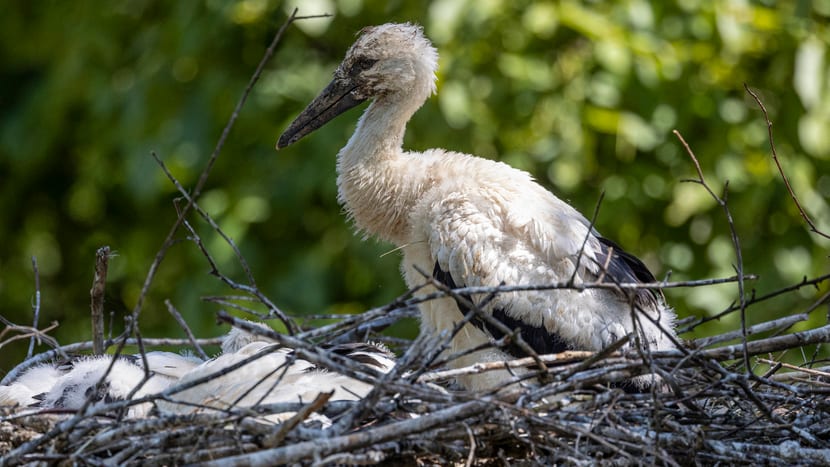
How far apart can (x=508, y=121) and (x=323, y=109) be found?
2.40 metres

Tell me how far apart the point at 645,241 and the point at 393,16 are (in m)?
2.27

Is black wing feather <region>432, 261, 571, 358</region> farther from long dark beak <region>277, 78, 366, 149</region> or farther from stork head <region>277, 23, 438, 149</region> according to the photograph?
long dark beak <region>277, 78, 366, 149</region>

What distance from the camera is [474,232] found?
4891mm

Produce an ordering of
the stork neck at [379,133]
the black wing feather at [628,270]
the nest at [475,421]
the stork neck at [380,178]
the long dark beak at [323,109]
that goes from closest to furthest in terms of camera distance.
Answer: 1. the nest at [475,421]
2. the black wing feather at [628,270]
3. the stork neck at [380,178]
4. the stork neck at [379,133]
5. the long dark beak at [323,109]

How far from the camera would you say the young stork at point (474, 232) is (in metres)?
4.81


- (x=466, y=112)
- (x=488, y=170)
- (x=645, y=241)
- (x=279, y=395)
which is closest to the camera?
(x=279, y=395)

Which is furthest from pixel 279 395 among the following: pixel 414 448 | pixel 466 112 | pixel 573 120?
pixel 573 120

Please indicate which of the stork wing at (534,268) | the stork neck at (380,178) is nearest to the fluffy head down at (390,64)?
the stork neck at (380,178)

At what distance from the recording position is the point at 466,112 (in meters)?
7.41

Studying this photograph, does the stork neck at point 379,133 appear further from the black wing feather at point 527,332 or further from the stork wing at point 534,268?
the black wing feather at point 527,332

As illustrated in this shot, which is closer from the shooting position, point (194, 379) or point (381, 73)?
point (194, 379)

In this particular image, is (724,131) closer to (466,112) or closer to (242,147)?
(466,112)

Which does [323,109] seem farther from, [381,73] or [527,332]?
[527,332]

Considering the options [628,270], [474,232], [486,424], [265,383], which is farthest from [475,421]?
[628,270]
